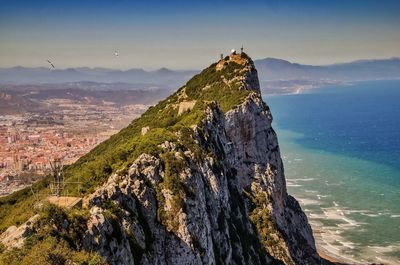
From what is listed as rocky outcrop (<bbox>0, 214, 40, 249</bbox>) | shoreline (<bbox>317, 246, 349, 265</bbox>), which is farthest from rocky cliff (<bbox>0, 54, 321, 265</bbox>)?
shoreline (<bbox>317, 246, 349, 265</bbox>)

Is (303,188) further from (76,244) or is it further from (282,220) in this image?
(76,244)

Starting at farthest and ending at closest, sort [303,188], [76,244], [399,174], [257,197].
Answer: [399,174], [303,188], [257,197], [76,244]

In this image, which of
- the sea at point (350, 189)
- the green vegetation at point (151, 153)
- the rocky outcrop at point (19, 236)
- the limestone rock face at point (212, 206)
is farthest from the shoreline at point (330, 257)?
the rocky outcrop at point (19, 236)

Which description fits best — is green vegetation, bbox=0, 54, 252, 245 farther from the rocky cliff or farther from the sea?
the sea

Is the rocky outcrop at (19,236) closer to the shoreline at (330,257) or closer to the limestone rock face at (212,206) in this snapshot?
the limestone rock face at (212,206)

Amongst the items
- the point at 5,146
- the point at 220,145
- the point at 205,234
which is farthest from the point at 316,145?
the point at 205,234
